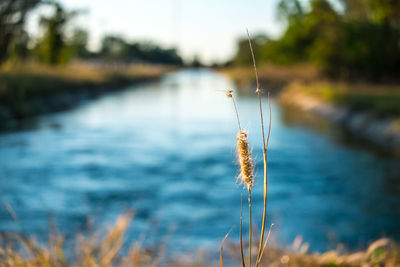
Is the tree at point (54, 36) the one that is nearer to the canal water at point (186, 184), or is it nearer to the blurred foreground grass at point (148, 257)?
the canal water at point (186, 184)

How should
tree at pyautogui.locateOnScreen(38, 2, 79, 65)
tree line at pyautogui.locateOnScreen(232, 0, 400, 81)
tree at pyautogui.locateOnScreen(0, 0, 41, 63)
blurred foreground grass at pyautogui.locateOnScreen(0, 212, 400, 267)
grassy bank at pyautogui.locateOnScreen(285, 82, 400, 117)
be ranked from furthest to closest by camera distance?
tree at pyautogui.locateOnScreen(38, 2, 79, 65), tree line at pyautogui.locateOnScreen(232, 0, 400, 81), tree at pyautogui.locateOnScreen(0, 0, 41, 63), grassy bank at pyautogui.locateOnScreen(285, 82, 400, 117), blurred foreground grass at pyautogui.locateOnScreen(0, 212, 400, 267)

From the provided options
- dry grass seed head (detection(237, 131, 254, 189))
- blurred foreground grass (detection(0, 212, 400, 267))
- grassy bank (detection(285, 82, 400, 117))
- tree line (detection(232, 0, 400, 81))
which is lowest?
blurred foreground grass (detection(0, 212, 400, 267))

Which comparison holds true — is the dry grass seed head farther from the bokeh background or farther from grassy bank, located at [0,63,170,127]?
grassy bank, located at [0,63,170,127]

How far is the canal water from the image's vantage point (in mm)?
6266

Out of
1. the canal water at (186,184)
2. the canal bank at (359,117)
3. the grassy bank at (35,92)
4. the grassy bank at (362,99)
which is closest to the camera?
the canal water at (186,184)

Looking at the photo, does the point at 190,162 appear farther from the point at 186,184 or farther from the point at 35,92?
the point at 35,92

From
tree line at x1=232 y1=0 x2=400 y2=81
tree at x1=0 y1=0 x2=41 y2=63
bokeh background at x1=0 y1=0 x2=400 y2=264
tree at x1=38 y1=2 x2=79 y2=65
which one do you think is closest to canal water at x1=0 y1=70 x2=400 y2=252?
bokeh background at x1=0 y1=0 x2=400 y2=264

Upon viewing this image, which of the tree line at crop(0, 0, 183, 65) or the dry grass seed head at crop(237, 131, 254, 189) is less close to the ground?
the tree line at crop(0, 0, 183, 65)

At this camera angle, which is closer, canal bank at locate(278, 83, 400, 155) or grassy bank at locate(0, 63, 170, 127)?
canal bank at locate(278, 83, 400, 155)

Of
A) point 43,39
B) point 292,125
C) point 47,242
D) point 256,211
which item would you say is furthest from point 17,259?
point 43,39

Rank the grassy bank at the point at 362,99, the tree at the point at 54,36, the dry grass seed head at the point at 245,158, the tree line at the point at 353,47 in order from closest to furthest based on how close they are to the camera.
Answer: the dry grass seed head at the point at 245,158 < the grassy bank at the point at 362,99 < the tree line at the point at 353,47 < the tree at the point at 54,36

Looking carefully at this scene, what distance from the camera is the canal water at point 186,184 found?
6.27 metres

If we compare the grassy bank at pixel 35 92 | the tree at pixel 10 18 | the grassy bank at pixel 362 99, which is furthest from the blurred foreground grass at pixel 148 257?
the tree at pixel 10 18

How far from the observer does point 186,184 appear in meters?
8.84
